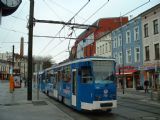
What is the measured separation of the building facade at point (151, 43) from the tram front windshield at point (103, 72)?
22.6 meters

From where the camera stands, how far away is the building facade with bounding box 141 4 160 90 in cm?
3938

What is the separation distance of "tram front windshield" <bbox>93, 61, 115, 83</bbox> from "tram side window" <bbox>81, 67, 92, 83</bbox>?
Result: 29 centimetres

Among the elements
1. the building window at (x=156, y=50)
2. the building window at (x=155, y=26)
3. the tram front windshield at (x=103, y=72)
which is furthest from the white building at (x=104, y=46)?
the tram front windshield at (x=103, y=72)

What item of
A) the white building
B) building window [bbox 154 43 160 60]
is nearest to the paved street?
building window [bbox 154 43 160 60]

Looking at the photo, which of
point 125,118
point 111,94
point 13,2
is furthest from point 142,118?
point 13,2

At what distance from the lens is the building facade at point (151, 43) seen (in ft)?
129

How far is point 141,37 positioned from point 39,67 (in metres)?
21.7

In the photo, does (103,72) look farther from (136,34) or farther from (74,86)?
(136,34)

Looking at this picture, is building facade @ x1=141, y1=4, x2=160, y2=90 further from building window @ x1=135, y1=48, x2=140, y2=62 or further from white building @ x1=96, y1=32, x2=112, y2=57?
white building @ x1=96, y1=32, x2=112, y2=57

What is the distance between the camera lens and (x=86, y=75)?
54.1ft

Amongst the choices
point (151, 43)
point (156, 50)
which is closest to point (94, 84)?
point (156, 50)

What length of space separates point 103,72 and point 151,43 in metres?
26.1

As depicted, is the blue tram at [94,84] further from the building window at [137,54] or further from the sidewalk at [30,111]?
the building window at [137,54]

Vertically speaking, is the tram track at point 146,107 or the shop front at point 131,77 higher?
the shop front at point 131,77
